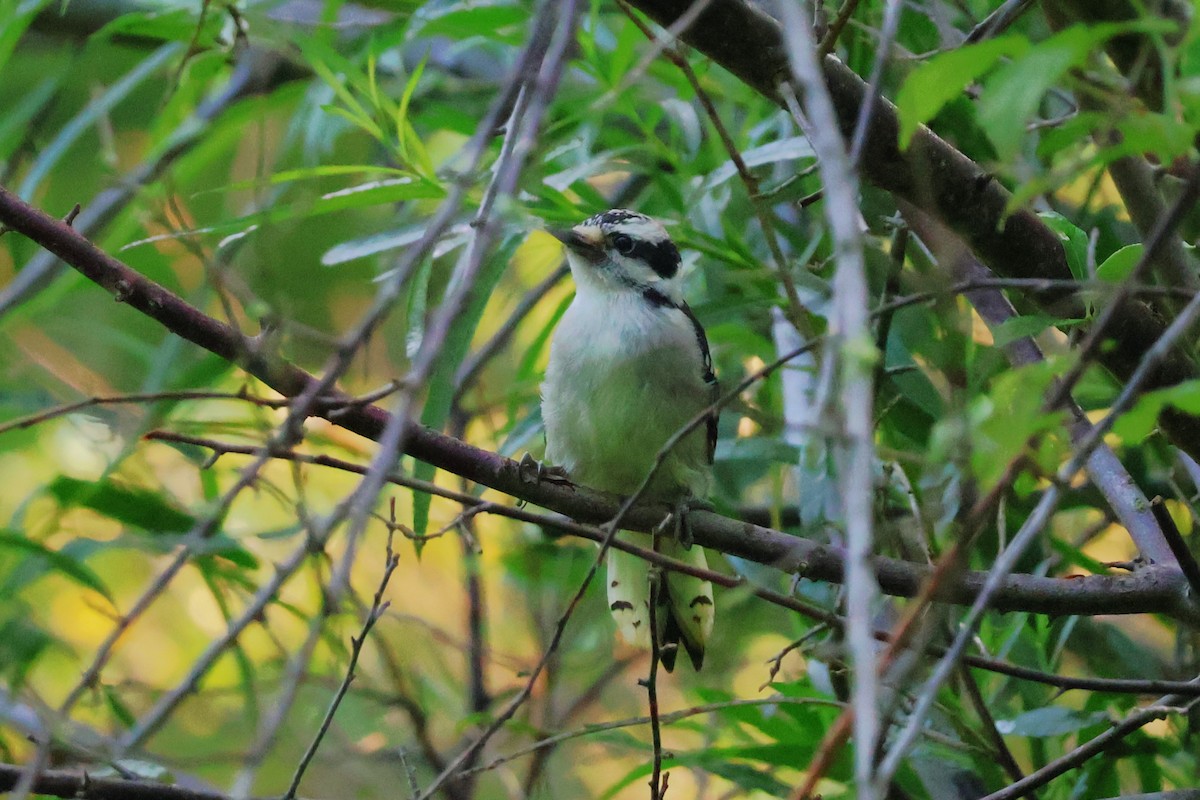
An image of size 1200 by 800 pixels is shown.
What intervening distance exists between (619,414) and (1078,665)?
5.96ft

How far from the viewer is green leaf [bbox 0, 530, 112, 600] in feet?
10.6

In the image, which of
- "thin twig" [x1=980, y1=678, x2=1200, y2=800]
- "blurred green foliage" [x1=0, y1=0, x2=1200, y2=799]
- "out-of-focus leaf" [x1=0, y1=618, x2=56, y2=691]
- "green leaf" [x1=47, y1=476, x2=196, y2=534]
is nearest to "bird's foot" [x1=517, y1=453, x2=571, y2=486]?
"blurred green foliage" [x1=0, y1=0, x2=1200, y2=799]

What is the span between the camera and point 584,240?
352 cm

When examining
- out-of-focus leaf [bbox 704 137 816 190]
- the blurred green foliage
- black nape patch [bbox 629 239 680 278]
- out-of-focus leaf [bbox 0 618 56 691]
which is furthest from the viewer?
black nape patch [bbox 629 239 680 278]

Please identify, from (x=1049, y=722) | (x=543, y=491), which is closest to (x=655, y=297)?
(x=543, y=491)

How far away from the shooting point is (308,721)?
4.54 m

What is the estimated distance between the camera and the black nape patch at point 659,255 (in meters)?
3.62

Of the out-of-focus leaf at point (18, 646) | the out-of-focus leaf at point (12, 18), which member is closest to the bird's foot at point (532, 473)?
the out-of-focus leaf at point (18, 646)

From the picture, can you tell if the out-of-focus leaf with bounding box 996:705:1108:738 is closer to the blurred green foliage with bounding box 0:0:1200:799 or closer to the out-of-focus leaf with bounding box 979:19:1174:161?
the blurred green foliage with bounding box 0:0:1200:799

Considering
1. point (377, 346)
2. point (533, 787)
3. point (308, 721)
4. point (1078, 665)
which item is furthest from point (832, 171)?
point (377, 346)

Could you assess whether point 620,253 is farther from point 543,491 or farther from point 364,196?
point 543,491

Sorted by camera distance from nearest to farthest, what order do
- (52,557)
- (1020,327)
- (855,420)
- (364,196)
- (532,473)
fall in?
(855,420) < (1020,327) < (532,473) < (364,196) < (52,557)

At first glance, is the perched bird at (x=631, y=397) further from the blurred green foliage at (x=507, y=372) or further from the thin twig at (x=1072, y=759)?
the thin twig at (x=1072, y=759)

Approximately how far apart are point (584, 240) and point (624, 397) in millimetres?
457
